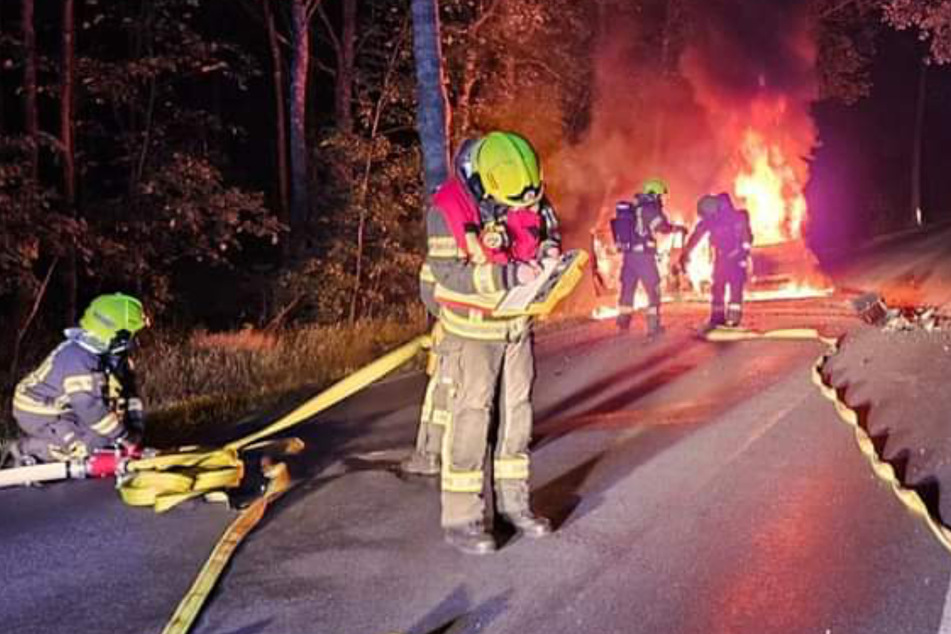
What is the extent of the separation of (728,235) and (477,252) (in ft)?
24.5

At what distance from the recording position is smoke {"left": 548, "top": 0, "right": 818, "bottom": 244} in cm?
1955

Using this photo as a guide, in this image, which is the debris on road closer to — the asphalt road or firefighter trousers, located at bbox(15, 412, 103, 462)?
the asphalt road

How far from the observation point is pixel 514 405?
4.82 meters

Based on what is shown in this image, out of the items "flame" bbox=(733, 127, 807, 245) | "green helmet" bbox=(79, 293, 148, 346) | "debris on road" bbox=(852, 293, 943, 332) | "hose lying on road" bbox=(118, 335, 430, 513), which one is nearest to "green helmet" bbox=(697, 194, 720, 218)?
"debris on road" bbox=(852, 293, 943, 332)

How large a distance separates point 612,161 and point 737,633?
55.5 ft

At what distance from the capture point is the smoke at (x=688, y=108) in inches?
770

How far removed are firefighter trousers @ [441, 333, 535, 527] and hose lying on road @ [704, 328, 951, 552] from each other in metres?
1.89

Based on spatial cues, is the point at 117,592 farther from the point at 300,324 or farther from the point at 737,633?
the point at 300,324

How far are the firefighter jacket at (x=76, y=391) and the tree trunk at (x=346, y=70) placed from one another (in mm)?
9162

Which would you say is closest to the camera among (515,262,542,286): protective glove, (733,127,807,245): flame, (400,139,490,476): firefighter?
(515,262,542,286): protective glove

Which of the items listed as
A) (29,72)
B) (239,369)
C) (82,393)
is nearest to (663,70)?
(29,72)

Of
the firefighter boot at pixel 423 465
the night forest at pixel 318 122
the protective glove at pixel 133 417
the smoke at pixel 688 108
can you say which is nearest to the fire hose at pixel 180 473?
the protective glove at pixel 133 417

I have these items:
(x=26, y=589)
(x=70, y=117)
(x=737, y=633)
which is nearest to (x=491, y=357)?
(x=737, y=633)

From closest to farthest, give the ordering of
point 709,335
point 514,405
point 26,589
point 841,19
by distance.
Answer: point 26,589 → point 514,405 → point 709,335 → point 841,19
